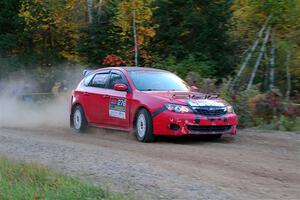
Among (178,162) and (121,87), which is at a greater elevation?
(121,87)

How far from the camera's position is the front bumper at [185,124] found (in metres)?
12.4

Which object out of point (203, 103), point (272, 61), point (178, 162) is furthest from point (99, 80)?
point (272, 61)

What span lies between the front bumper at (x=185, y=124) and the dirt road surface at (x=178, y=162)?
0.26 meters

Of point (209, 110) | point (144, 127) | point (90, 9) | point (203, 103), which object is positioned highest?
point (90, 9)

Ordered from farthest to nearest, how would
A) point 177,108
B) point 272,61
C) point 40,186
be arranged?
point 272,61, point 177,108, point 40,186

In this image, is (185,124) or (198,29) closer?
(185,124)

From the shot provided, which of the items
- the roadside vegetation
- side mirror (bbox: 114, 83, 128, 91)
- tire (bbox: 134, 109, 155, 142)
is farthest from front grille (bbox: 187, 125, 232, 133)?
the roadside vegetation

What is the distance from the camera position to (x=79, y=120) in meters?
15.5

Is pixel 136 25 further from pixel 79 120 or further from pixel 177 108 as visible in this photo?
pixel 177 108

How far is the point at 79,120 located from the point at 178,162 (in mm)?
5990

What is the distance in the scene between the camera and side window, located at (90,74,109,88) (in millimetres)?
14839

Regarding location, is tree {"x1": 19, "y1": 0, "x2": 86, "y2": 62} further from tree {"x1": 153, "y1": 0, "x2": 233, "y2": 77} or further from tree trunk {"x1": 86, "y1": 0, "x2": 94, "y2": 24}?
tree {"x1": 153, "y1": 0, "x2": 233, "y2": 77}

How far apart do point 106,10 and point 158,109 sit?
18714 millimetres

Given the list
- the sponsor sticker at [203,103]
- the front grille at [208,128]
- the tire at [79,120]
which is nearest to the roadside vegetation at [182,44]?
the front grille at [208,128]
